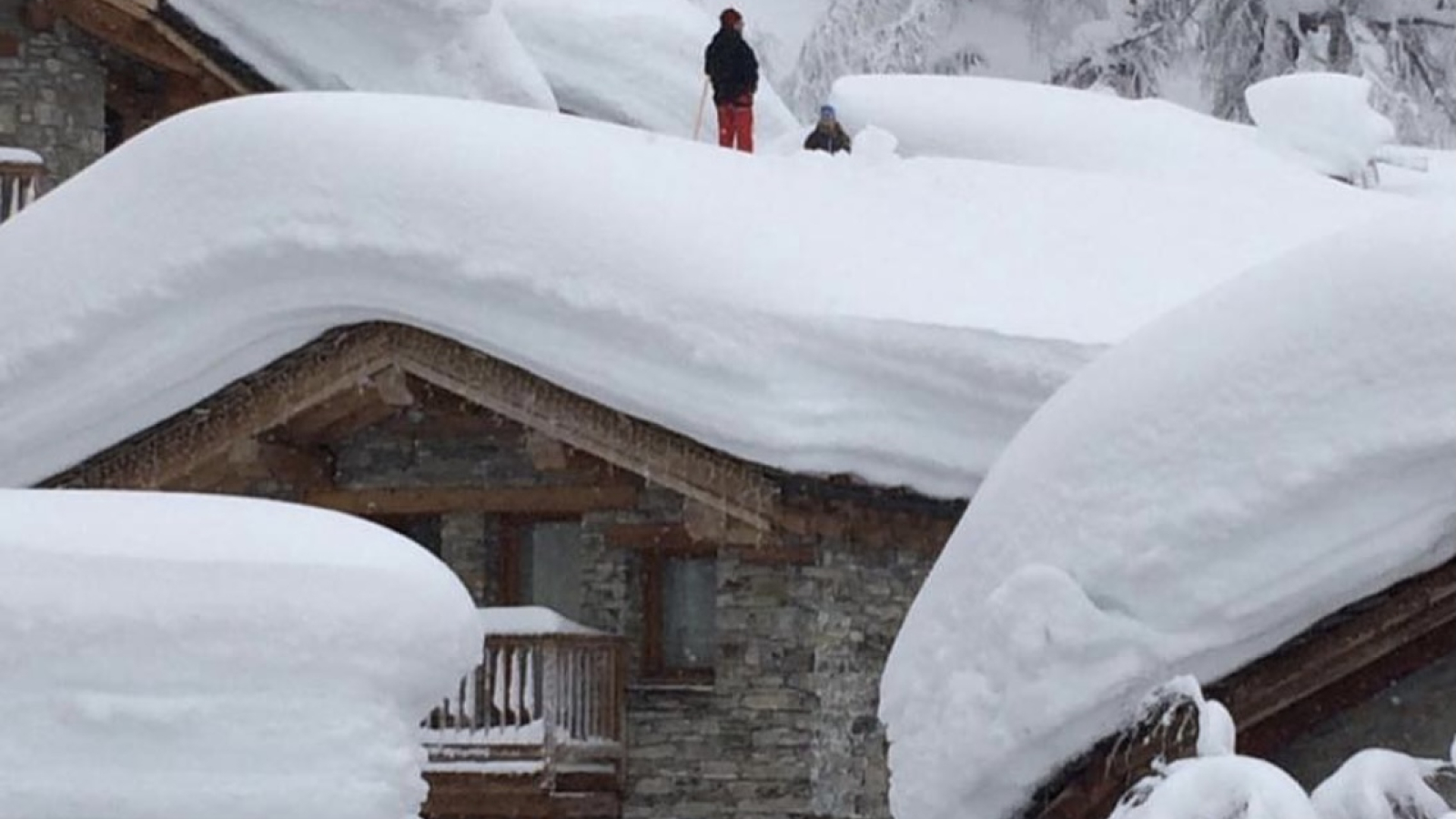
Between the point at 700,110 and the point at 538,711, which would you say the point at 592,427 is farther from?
the point at 700,110

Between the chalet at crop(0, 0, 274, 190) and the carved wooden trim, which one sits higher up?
the chalet at crop(0, 0, 274, 190)

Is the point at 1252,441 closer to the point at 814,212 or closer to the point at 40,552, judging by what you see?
the point at 40,552

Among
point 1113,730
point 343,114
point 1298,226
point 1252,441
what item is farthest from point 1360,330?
point 1298,226

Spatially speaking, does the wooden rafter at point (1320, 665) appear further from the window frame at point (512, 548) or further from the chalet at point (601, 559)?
the window frame at point (512, 548)

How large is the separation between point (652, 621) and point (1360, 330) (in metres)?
9.31

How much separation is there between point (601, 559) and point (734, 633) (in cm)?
91

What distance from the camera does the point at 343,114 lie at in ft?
50.0

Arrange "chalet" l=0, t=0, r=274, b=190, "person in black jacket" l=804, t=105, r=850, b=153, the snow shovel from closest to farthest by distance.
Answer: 1. "person in black jacket" l=804, t=105, r=850, b=153
2. "chalet" l=0, t=0, r=274, b=190
3. the snow shovel

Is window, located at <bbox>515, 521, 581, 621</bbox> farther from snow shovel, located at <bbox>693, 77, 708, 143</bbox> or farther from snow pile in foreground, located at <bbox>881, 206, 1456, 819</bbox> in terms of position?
snow pile in foreground, located at <bbox>881, 206, 1456, 819</bbox>

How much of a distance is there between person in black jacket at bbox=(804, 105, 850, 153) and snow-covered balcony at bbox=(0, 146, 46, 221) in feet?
15.8

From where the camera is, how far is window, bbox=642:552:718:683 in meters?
16.2

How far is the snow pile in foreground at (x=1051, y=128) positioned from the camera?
66.6 feet

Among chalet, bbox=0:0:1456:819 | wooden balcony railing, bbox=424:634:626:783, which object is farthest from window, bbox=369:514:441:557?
wooden balcony railing, bbox=424:634:626:783

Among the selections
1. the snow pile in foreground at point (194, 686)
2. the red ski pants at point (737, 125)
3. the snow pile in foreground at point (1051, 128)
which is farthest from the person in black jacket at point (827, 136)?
the snow pile in foreground at point (194, 686)
